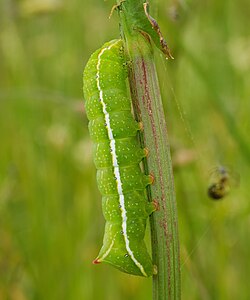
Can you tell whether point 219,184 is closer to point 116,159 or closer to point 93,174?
point 116,159

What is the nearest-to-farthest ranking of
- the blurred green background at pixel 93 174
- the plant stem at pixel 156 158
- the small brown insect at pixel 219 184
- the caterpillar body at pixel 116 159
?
the plant stem at pixel 156 158 → the caterpillar body at pixel 116 159 → the small brown insect at pixel 219 184 → the blurred green background at pixel 93 174

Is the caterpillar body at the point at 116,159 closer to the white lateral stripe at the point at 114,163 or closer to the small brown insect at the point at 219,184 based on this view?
the white lateral stripe at the point at 114,163

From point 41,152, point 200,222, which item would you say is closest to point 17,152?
point 41,152

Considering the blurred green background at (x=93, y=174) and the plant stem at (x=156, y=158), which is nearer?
the plant stem at (x=156, y=158)

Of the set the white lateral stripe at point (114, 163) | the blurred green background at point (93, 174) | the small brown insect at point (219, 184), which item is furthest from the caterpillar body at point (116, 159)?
the small brown insect at point (219, 184)

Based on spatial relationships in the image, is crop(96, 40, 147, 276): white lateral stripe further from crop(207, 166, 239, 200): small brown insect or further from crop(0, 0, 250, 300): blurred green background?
crop(207, 166, 239, 200): small brown insect

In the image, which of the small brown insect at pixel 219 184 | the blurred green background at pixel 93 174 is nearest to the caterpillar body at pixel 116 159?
the blurred green background at pixel 93 174

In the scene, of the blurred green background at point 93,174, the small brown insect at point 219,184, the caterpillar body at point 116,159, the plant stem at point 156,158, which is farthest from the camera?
the blurred green background at point 93,174
